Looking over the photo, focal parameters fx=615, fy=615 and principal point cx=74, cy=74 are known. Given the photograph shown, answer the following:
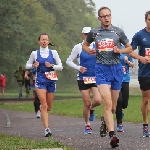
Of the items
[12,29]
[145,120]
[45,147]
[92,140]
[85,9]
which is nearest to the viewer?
[45,147]

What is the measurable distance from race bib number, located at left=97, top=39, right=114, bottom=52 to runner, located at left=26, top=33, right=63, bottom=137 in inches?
92.5

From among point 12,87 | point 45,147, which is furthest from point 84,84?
point 12,87

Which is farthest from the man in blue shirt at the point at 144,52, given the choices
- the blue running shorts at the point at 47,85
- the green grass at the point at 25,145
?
the green grass at the point at 25,145

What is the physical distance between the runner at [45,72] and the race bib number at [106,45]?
235 centimetres

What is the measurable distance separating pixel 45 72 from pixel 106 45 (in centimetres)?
259

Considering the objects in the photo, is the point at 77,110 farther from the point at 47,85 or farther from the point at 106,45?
the point at 106,45

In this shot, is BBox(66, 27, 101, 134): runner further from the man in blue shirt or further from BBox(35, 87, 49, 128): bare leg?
the man in blue shirt

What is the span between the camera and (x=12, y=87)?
75438 mm

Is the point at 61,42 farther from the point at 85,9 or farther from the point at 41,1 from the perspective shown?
the point at 85,9

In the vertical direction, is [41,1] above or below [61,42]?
above

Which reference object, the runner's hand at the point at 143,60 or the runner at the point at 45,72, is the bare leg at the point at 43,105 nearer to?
the runner at the point at 45,72

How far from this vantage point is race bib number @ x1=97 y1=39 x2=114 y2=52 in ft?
30.5

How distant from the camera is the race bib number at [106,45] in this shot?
928cm

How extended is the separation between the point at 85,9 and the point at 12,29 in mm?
33857
